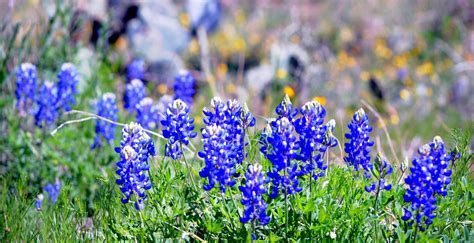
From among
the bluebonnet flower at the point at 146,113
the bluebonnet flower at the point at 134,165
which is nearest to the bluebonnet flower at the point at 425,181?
the bluebonnet flower at the point at 134,165

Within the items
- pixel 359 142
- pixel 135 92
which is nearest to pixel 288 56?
pixel 135 92

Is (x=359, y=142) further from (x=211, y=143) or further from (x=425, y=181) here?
(x=211, y=143)

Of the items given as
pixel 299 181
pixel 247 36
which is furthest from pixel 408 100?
pixel 299 181

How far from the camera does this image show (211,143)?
8.41 ft

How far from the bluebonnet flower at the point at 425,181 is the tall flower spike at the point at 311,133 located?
36 cm

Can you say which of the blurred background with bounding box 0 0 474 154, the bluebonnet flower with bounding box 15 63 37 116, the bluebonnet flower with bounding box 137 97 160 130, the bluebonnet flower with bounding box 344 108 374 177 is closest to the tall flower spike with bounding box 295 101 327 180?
the bluebonnet flower with bounding box 344 108 374 177

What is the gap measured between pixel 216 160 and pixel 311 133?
0.41 meters

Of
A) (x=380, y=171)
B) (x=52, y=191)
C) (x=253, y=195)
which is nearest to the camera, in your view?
(x=253, y=195)

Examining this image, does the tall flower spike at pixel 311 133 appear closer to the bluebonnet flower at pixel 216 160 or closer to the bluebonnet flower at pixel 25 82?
the bluebonnet flower at pixel 216 160

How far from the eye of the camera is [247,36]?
1002 centimetres

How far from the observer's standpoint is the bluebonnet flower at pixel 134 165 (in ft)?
8.76

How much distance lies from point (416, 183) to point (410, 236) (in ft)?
0.68

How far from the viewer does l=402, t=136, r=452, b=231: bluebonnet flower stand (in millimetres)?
2516

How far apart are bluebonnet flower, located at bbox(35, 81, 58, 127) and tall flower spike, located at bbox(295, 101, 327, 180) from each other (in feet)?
6.66
